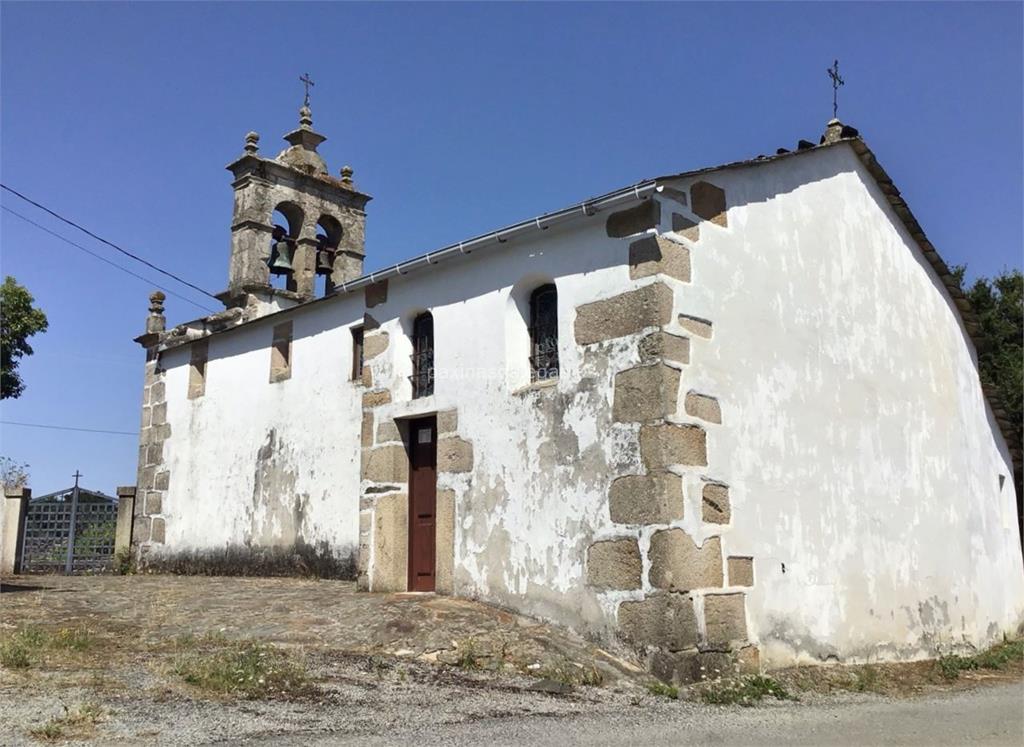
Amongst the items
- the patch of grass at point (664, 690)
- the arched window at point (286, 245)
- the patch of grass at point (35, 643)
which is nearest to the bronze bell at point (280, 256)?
the arched window at point (286, 245)

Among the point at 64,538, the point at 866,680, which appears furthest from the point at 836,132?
the point at 64,538

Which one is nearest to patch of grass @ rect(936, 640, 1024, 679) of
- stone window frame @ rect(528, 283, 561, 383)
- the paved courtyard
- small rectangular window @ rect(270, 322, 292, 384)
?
the paved courtyard

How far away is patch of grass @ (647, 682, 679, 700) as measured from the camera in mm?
6672

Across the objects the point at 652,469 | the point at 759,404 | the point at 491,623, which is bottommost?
the point at 491,623

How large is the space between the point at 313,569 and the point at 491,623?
13.7 ft

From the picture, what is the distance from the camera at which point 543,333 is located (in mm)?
8820

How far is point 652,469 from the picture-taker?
7.32 metres

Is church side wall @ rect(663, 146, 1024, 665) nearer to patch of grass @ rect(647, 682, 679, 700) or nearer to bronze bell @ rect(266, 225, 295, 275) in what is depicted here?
patch of grass @ rect(647, 682, 679, 700)

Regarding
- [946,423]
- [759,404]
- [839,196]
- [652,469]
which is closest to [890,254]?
[839,196]

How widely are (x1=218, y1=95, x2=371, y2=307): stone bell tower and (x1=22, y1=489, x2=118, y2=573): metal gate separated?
4590 mm

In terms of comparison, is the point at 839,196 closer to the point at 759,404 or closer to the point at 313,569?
the point at 759,404

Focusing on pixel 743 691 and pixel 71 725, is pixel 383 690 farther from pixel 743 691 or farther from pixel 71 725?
pixel 743 691

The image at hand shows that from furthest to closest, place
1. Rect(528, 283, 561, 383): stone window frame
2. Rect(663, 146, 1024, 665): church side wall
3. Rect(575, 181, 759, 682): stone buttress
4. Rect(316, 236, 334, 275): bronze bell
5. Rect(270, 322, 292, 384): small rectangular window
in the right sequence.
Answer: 1. Rect(316, 236, 334, 275): bronze bell
2. Rect(270, 322, 292, 384): small rectangular window
3. Rect(528, 283, 561, 383): stone window frame
4. Rect(663, 146, 1024, 665): church side wall
5. Rect(575, 181, 759, 682): stone buttress

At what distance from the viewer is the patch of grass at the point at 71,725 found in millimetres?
4469
